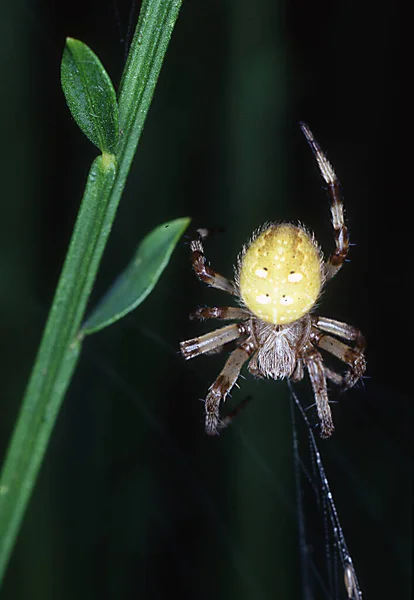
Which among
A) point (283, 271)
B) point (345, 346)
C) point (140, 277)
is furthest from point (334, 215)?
point (140, 277)

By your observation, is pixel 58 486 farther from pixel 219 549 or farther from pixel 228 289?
pixel 228 289

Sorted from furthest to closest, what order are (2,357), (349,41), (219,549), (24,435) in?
(349,41) → (219,549) → (2,357) → (24,435)

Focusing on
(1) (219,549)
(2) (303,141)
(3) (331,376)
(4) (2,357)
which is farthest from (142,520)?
(2) (303,141)

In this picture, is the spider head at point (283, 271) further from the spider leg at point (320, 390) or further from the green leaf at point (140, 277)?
the green leaf at point (140, 277)

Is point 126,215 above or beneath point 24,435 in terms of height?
above

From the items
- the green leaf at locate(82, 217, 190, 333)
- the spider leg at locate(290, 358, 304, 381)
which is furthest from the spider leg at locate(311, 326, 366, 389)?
the green leaf at locate(82, 217, 190, 333)

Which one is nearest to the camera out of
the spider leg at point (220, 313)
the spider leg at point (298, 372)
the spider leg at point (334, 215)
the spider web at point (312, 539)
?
the spider leg at point (334, 215)

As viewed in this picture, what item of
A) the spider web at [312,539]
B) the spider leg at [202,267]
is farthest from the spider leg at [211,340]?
the spider web at [312,539]

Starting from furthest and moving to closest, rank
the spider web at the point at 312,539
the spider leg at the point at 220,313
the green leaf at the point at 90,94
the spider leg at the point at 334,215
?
the spider web at the point at 312,539
the spider leg at the point at 220,313
the spider leg at the point at 334,215
the green leaf at the point at 90,94
